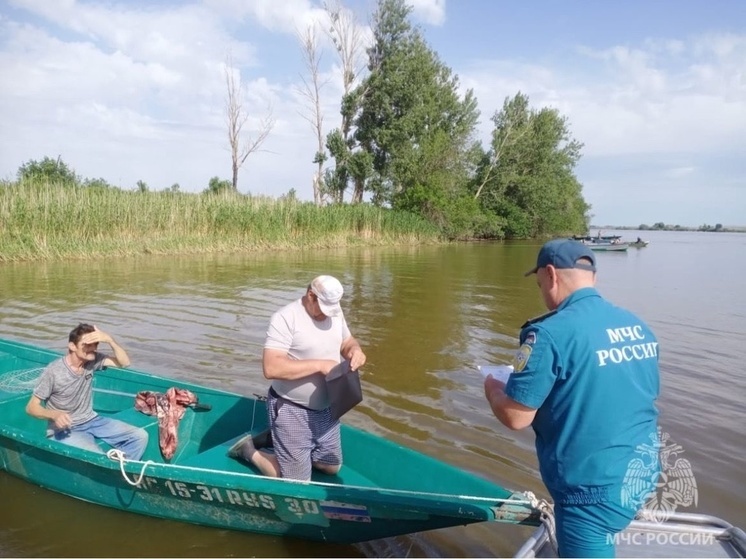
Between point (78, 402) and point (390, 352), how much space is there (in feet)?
15.2

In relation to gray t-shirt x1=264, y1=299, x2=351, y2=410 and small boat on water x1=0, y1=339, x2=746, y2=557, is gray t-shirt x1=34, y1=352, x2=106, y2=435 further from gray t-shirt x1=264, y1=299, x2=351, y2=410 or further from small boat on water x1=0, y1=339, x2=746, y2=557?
gray t-shirt x1=264, y1=299, x2=351, y2=410

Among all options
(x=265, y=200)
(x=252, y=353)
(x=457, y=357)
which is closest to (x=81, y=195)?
(x=265, y=200)

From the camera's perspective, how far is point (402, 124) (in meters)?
34.3

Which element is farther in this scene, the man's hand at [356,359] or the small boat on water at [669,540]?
the man's hand at [356,359]

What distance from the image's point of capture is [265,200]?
77.8 ft

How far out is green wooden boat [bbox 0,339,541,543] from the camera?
2.98m

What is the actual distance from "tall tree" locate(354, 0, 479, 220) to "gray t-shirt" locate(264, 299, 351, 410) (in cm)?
3187

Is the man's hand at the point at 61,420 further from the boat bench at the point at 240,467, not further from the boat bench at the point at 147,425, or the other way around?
the boat bench at the point at 240,467

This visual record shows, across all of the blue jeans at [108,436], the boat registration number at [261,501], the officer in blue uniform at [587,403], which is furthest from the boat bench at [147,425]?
A: the officer in blue uniform at [587,403]

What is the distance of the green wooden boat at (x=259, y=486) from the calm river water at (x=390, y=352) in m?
0.20

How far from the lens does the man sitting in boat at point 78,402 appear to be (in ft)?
12.7

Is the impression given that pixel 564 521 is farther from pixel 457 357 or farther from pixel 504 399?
pixel 457 357

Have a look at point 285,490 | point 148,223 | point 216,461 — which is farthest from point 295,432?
point 148,223

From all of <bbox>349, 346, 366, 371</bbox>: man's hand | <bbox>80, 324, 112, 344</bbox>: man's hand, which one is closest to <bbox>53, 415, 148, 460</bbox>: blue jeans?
<bbox>80, 324, 112, 344</bbox>: man's hand
